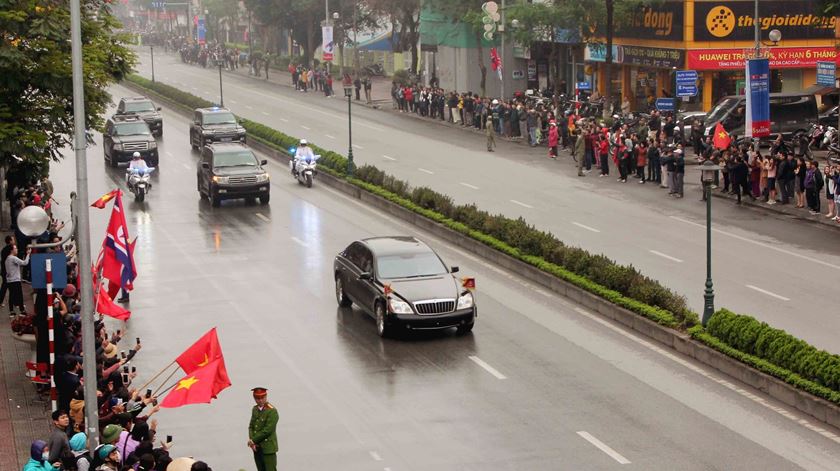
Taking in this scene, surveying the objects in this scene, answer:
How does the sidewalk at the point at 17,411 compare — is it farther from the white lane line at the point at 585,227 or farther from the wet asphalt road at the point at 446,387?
the white lane line at the point at 585,227

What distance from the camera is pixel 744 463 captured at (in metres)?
18.8

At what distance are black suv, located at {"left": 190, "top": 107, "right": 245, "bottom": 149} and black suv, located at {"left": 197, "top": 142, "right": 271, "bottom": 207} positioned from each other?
11450 millimetres

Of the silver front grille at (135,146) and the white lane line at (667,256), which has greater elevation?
the silver front grille at (135,146)

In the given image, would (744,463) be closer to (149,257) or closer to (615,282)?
(615,282)

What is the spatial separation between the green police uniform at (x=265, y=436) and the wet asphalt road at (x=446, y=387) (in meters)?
0.97

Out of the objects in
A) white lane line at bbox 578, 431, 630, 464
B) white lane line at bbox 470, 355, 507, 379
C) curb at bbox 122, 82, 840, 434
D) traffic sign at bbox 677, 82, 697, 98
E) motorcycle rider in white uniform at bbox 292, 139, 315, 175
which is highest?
traffic sign at bbox 677, 82, 697, 98

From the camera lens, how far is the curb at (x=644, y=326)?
21.2 meters

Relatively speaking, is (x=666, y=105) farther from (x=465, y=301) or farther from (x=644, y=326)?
(x=465, y=301)

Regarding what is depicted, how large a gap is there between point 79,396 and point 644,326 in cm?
1142

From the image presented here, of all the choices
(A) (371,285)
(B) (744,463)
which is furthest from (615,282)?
(B) (744,463)

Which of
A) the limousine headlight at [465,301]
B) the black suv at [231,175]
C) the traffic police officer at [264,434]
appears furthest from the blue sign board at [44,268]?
the black suv at [231,175]

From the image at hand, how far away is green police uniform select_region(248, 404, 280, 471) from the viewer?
704 inches

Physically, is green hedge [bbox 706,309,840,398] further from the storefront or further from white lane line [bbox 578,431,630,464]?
the storefront

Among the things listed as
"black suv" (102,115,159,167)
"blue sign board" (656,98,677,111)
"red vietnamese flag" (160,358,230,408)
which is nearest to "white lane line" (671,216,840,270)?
"blue sign board" (656,98,677,111)
